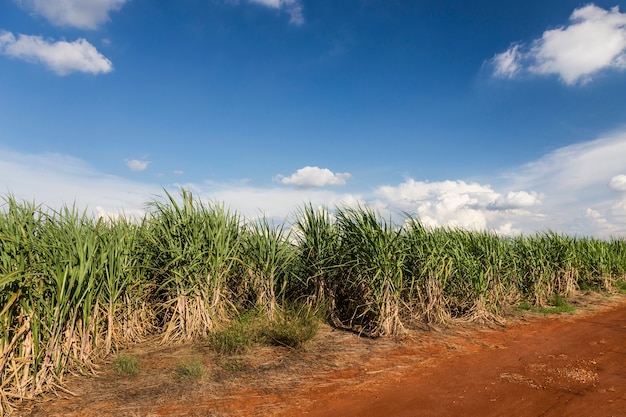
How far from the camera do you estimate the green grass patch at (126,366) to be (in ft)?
18.1

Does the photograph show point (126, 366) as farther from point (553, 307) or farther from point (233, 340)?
point (553, 307)

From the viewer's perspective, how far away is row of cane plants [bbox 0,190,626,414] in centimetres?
491

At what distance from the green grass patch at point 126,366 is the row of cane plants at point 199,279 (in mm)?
395

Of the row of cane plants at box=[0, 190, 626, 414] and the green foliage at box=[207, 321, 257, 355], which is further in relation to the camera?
the green foliage at box=[207, 321, 257, 355]

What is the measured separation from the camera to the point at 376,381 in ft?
17.6

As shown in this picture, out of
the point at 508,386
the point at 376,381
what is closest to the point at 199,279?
the point at 376,381

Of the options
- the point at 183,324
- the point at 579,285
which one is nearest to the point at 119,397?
the point at 183,324

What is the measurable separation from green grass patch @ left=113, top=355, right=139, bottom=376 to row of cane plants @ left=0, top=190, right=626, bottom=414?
40cm

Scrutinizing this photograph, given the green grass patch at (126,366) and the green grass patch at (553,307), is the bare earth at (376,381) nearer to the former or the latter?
the green grass patch at (126,366)

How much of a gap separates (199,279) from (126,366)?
6.38ft

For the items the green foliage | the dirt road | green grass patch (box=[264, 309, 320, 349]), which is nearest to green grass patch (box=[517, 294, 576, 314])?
the dirt road

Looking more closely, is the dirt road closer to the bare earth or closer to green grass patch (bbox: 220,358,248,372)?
the bare earth

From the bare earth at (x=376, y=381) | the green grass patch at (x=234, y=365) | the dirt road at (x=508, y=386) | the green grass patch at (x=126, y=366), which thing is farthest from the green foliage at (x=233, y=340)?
the dirt road at (x=508, y=386)

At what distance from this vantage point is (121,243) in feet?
21.6
